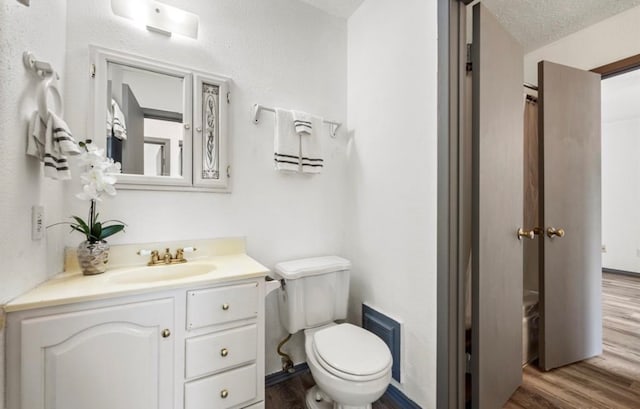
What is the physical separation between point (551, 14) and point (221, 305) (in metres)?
2.77

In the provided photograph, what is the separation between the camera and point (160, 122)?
143cm

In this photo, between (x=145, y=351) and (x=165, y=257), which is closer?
(x=145, y=351)

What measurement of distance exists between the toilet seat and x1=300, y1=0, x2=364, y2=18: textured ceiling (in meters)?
2.12

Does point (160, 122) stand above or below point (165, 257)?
above

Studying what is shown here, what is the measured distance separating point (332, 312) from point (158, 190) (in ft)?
3.97

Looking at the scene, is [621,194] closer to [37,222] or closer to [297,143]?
[297,143]

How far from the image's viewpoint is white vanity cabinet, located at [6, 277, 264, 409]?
33.9 inches

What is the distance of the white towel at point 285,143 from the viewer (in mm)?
1639

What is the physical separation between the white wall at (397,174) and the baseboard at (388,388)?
0.05 meters

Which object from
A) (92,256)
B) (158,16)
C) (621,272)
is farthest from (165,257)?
(621,272)

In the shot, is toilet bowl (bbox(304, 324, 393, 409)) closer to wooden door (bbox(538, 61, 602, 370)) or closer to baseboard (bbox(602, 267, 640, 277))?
wooden door (bbox(538, 61, 602, 370))

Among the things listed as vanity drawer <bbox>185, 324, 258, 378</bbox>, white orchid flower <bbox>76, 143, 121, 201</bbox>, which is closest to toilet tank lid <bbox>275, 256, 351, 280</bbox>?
vanity drawer <bbox>185, 324, 258, 378</bbox>

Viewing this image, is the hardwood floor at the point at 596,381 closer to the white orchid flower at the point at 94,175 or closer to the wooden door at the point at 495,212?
the wooden door at the point at 495,212

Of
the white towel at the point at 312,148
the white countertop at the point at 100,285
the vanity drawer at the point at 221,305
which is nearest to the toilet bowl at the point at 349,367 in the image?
the vanity drawer at the point at 221,305
